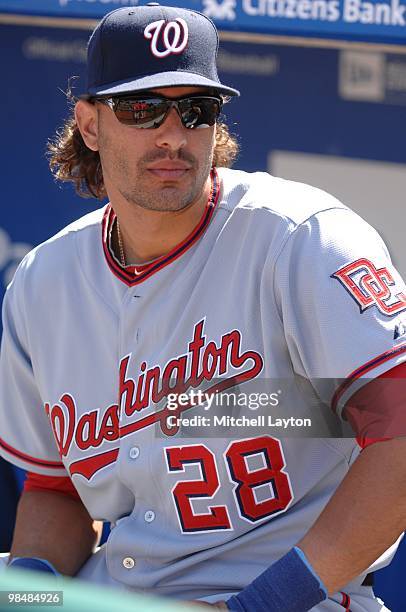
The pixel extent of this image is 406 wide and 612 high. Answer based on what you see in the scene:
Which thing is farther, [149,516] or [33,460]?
[33,460]

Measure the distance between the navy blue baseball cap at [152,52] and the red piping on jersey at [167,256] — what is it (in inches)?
8.1

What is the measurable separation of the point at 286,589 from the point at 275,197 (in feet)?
2.43

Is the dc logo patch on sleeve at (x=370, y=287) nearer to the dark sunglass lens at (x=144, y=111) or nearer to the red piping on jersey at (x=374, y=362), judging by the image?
the red piping on jersey at (x=374, y=362)

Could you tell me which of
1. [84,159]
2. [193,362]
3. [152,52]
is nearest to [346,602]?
[193,362]

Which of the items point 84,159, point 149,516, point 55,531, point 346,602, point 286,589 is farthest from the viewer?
point 84,159

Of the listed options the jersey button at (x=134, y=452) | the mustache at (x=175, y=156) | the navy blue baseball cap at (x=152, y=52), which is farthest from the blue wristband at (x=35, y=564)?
the navy blue baseball cap at (x=152, y=52)

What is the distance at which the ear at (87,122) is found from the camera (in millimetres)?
2314

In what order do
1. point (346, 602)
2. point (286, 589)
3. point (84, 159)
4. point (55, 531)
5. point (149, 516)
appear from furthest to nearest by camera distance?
Result: point (84, 159) < point (55, 531) < point (149, 516) < point (346, 602) < point (286, 589)

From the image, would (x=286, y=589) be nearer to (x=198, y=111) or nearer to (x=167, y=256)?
(x=167, y=256)

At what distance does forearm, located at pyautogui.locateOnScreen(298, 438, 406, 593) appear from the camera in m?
1.77

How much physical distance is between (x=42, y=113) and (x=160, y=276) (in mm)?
1316

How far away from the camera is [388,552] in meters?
2.01

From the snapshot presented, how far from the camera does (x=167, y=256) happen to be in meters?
2.16

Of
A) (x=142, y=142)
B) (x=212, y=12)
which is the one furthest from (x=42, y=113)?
(x=142, y=142)
